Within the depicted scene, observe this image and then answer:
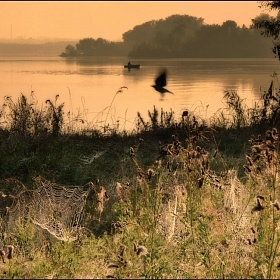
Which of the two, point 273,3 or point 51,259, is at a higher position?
point 273,3

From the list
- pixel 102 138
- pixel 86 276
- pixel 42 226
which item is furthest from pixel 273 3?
pixel 86 276

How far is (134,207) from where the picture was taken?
8125mm

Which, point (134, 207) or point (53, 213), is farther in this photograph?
point (134, 207)

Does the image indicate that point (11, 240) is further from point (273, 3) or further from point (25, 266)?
point (273, 3)

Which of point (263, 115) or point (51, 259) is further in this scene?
point (263, 115)

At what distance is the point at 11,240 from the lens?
7.41 metres

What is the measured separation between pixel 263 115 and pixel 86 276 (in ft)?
36.4

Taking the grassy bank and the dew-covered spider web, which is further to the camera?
the dew-covered spider web

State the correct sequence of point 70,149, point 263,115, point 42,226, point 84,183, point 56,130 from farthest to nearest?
point 263,115 < point 56,130 < point 70,149 < point 84,183 < point 42,226

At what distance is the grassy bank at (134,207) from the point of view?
5590mm

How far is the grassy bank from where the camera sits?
559 centimetres

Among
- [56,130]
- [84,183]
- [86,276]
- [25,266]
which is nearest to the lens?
[86,276]

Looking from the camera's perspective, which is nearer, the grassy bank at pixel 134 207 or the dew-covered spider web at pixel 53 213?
the grassy bank at pixel 134 207

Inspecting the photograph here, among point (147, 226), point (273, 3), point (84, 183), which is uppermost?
point (273, 3)
